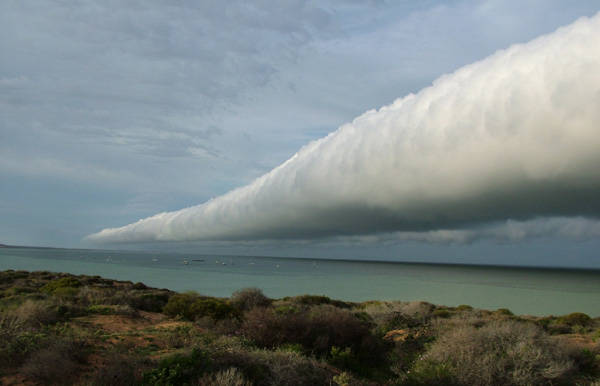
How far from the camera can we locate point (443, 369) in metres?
10.1

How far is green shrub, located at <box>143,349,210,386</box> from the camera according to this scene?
8.36 m

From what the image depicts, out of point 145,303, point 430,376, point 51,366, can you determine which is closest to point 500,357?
point 430,376

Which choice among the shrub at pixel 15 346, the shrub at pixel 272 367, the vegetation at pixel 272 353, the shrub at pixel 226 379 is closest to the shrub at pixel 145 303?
the vegetation at pixel 272 353

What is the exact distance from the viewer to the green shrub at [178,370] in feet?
27.4

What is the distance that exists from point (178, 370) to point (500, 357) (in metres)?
7.90

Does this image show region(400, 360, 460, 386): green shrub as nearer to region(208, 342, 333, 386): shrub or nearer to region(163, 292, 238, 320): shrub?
region(208, 342, 333, 386): shrub

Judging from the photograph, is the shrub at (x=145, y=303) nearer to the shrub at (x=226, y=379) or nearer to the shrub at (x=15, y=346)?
the shrub at (x=15, y=346)

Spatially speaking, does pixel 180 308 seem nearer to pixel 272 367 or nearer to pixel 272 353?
pixel 272 353

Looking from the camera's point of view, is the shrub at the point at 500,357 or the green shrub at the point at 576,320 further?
the green shrub at the point at 576,320

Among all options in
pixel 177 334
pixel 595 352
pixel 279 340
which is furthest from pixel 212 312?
pixel 595 352

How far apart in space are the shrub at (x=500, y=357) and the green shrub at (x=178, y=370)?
6.01m

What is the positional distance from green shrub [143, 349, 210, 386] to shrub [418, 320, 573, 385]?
6.01 m

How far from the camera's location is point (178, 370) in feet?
28.2

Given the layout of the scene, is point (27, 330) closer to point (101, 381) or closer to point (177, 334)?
point (177, 334)
